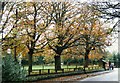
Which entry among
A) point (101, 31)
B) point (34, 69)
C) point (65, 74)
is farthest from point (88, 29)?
point (34, 69)

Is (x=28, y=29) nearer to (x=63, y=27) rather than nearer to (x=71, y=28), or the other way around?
(x=63, y=27)

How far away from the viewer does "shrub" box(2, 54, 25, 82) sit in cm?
879

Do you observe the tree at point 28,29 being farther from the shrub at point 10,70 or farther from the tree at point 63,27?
the shrub at point 10,70

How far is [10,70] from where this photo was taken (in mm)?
8828

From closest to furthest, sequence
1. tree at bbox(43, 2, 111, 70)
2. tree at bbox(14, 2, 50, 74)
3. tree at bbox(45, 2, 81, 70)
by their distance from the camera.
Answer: tree at bbox(14, 2, 50, 74), tree at bbox(45, 2, 81, 70), tree at bbox(43, 2, 111, 70)

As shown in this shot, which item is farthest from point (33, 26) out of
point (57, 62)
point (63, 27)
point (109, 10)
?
point (109, 10)

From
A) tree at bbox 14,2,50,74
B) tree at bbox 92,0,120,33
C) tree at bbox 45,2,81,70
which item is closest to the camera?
tree at bbox 92,0,120,33

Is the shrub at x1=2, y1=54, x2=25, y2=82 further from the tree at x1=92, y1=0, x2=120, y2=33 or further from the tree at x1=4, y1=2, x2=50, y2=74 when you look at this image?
the tree at x1=92, y1=0, x2=120, y2=33

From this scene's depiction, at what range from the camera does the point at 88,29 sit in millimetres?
15109

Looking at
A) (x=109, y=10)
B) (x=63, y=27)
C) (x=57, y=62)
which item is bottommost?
(x=57, y=62)

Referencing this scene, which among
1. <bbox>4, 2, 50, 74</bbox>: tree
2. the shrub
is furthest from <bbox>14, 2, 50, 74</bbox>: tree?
the shrub

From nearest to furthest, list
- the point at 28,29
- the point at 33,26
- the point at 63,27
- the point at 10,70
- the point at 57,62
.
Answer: the point at 10,70
the point at 28,29
the point at 33,26
the point at 63,27
the point at 57,62

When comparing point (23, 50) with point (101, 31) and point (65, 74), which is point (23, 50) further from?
point (101, 31)

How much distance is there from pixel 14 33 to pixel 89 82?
352 cm
